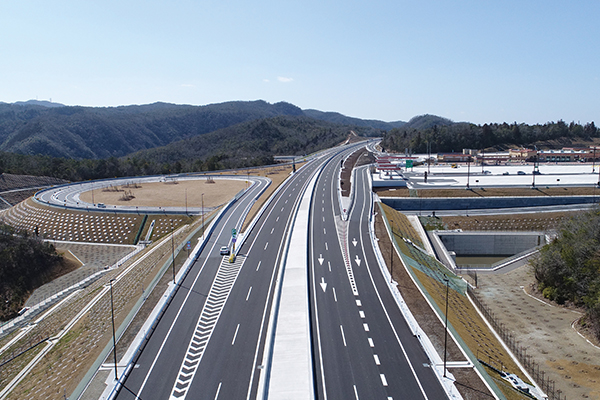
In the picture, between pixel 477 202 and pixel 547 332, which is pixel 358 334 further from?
pixel 477 202

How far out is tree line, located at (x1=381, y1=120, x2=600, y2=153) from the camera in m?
141

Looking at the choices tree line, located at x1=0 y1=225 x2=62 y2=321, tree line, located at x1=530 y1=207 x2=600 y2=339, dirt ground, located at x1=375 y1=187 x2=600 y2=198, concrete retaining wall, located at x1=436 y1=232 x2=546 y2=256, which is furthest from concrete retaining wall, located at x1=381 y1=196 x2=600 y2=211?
tree line, located at x1=0 y1=225 x2=62 y2=321

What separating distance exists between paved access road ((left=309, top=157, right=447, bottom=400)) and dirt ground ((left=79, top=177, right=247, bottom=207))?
35433 millimetres

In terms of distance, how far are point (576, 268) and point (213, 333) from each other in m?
34.0

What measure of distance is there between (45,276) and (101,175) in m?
67.6

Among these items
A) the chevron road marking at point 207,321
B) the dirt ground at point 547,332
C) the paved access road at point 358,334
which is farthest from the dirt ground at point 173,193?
the dirt ground at point 547,332

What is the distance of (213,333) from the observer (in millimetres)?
27641

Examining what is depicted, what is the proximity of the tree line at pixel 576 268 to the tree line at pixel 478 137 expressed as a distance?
303ft

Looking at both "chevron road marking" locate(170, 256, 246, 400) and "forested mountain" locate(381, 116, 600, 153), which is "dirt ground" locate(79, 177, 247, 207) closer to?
"chevron road marking" locate(170, 256, 246, 400)

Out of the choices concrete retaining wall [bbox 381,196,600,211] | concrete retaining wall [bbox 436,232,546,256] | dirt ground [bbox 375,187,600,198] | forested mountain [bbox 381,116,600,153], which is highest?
forested mountain [bbox 381,116,600,153]

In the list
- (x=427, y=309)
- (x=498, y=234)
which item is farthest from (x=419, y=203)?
(x=427, y=309)

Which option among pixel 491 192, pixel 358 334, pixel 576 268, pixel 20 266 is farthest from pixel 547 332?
pixel 20 266

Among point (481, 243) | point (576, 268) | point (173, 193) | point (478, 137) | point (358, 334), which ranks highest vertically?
point (478, 137)

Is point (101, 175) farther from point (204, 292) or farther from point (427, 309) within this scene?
point (427, 309)
